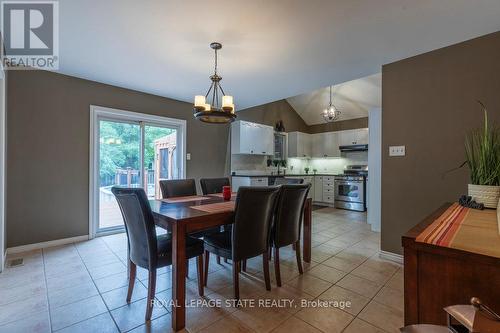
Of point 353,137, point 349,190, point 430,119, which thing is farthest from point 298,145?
point 430,119

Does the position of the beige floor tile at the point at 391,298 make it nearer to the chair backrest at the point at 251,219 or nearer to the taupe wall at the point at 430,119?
the taupe wall at the point at 430,119

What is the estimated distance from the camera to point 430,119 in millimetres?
2441

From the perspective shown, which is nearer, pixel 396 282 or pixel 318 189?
pixel 396 282

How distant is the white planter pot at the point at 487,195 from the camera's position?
1.57 m

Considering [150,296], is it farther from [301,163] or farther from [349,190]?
[301,163]

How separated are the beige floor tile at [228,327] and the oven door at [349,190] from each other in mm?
4787

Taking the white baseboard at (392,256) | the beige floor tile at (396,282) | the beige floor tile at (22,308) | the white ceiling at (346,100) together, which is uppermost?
the white ceiling at (346,100)

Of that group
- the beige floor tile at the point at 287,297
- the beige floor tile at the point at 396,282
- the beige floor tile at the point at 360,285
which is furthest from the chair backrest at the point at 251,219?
the beige floor tile at the point at 396,282

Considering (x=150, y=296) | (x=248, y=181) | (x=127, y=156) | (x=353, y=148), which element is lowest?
(x=150, y=296)

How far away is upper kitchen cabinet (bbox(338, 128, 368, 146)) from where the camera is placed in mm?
6043

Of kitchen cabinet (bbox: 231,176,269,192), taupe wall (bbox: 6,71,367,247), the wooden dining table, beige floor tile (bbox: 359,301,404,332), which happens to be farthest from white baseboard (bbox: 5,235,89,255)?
beige floor tile (bbox: 359,301,404,332)

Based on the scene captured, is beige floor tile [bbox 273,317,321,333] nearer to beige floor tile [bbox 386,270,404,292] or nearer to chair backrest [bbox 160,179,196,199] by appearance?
beige floor tile [bbox 386,270,404,292]

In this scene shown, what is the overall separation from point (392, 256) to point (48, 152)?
4.52 metres

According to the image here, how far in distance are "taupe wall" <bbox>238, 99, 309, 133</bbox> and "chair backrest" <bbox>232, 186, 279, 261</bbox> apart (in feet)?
12.4
